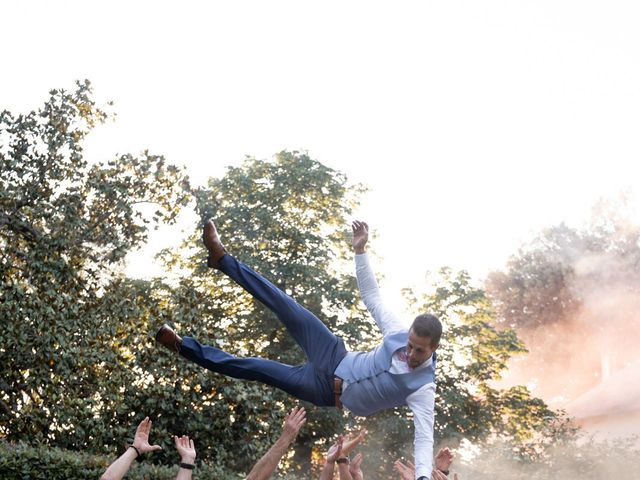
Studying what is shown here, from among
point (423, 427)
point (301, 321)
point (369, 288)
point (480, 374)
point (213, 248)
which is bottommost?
point (423, 427)

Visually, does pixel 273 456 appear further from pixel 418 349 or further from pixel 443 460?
pixel 443 460

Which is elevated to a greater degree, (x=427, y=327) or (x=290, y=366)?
(x=290, y=366)

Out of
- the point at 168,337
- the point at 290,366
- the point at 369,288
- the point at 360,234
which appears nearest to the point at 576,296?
the point at 369,288

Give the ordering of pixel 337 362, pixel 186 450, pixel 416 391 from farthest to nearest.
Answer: pixel 337 362, pixel 416 391, pixel 186 450

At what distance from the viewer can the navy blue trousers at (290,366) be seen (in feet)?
19.0

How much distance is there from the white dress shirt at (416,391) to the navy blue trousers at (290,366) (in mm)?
373

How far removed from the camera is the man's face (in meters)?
5.05

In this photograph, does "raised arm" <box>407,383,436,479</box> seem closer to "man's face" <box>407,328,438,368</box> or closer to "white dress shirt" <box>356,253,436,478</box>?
→ "white dress shirt" <box>356,253,436,478</box>

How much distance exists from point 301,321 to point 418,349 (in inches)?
42.4

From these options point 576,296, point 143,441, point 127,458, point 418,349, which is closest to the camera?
point 127,458

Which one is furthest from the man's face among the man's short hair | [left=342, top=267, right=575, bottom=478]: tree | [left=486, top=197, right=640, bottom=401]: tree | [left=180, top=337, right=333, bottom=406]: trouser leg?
[left=486, top=197, right=640, bottom=401]: tree

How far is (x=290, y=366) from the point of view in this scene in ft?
19.0

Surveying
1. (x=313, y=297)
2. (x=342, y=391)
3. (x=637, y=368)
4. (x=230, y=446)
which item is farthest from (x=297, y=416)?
(x=637, y=368)

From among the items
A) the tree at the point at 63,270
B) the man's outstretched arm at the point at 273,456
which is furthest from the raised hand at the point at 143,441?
the tree at the point at 63,270
